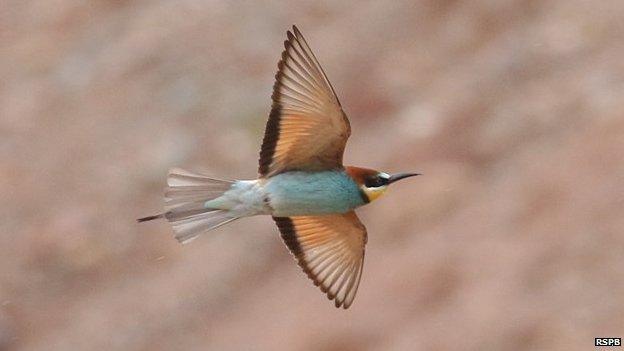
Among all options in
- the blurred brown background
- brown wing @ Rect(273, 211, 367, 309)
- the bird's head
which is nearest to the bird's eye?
the bird's head

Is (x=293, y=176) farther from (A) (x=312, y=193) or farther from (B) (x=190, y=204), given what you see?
(B) (x=190, y=204)

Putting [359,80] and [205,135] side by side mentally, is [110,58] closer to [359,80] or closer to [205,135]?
[205,135]

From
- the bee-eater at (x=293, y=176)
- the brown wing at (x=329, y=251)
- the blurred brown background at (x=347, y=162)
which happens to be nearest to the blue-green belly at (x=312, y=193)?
the bee-eater at (x=293, y=176)

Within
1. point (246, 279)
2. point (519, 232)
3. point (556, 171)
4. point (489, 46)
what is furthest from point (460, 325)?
point (489, 46)

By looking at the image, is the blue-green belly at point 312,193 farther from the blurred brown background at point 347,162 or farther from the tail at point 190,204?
the blurred brown background at point 347,162

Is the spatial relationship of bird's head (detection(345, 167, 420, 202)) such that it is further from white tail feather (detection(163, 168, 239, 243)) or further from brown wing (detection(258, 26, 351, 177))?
white tail feather (detection(163, 168, 239, 243))
